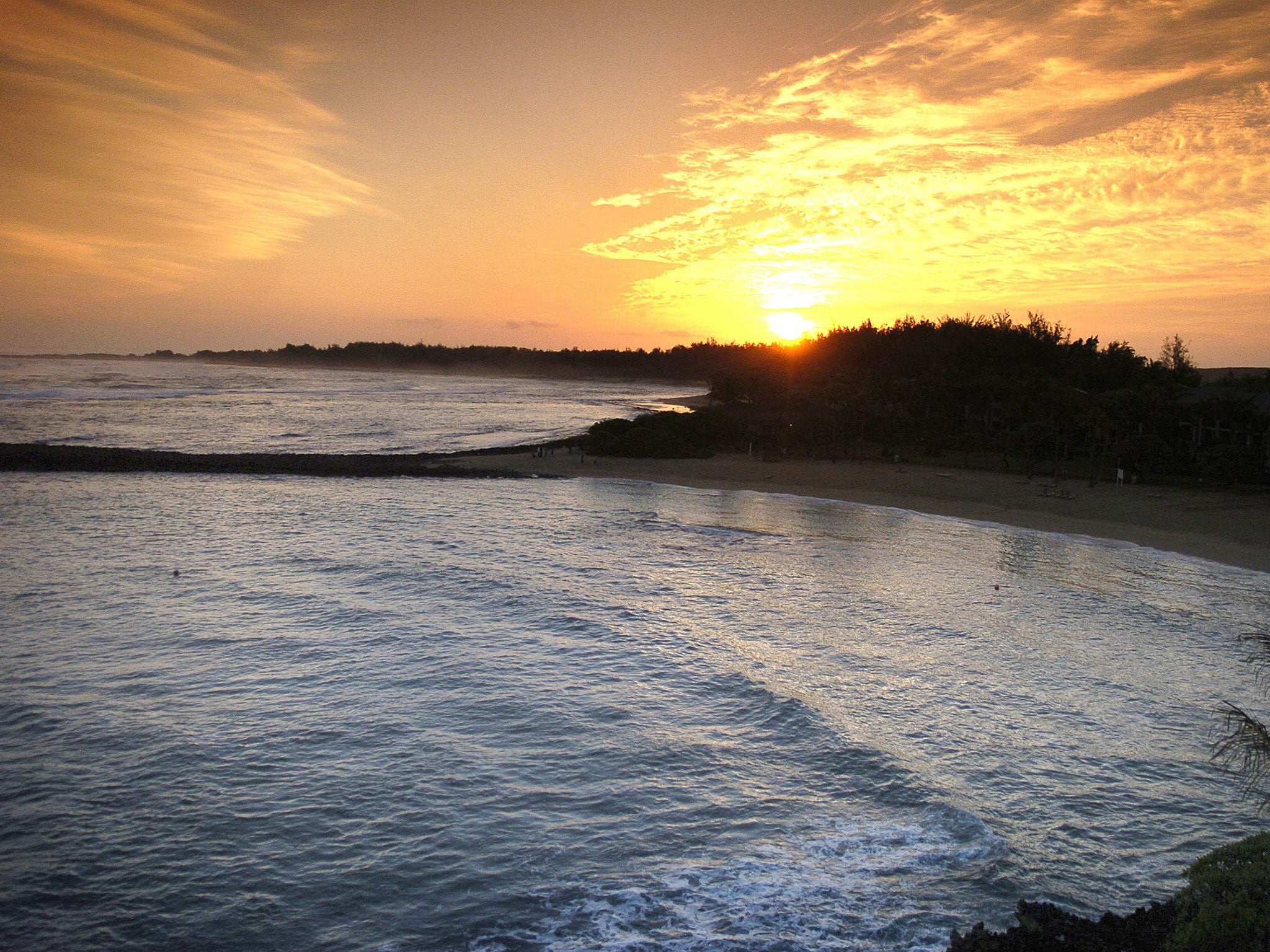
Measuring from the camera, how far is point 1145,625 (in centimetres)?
1416

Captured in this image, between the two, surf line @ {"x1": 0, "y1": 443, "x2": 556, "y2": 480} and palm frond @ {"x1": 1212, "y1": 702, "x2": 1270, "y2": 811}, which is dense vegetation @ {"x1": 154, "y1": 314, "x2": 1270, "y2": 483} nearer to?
surf line @ {"x1": 0, "y1": 443, "x2": 556, "y2": 480}

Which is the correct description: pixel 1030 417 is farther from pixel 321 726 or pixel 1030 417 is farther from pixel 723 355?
pixel 723 355

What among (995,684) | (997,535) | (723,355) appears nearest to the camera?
(995,684)

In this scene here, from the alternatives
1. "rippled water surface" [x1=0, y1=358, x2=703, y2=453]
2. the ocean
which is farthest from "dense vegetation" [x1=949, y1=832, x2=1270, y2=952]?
"rippled water surface" [x1=0, y1=358, x2=703, y2=453]

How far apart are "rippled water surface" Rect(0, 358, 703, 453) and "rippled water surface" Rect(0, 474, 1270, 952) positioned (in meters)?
27.0

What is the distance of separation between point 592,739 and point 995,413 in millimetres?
34551

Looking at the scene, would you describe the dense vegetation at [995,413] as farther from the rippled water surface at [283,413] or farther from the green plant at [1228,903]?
the green plant at [1228,903]

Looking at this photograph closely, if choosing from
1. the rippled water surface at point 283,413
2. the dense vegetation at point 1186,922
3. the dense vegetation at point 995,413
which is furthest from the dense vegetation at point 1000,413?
the dense vegetation at point 1186,922

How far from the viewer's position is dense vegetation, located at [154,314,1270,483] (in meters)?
29.5

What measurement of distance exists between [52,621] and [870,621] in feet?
46.7

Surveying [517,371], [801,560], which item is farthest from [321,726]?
[517,371]

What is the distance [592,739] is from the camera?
9.66 meters

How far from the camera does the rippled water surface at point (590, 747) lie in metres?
6.73

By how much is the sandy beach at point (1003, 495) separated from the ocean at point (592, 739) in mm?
2950
